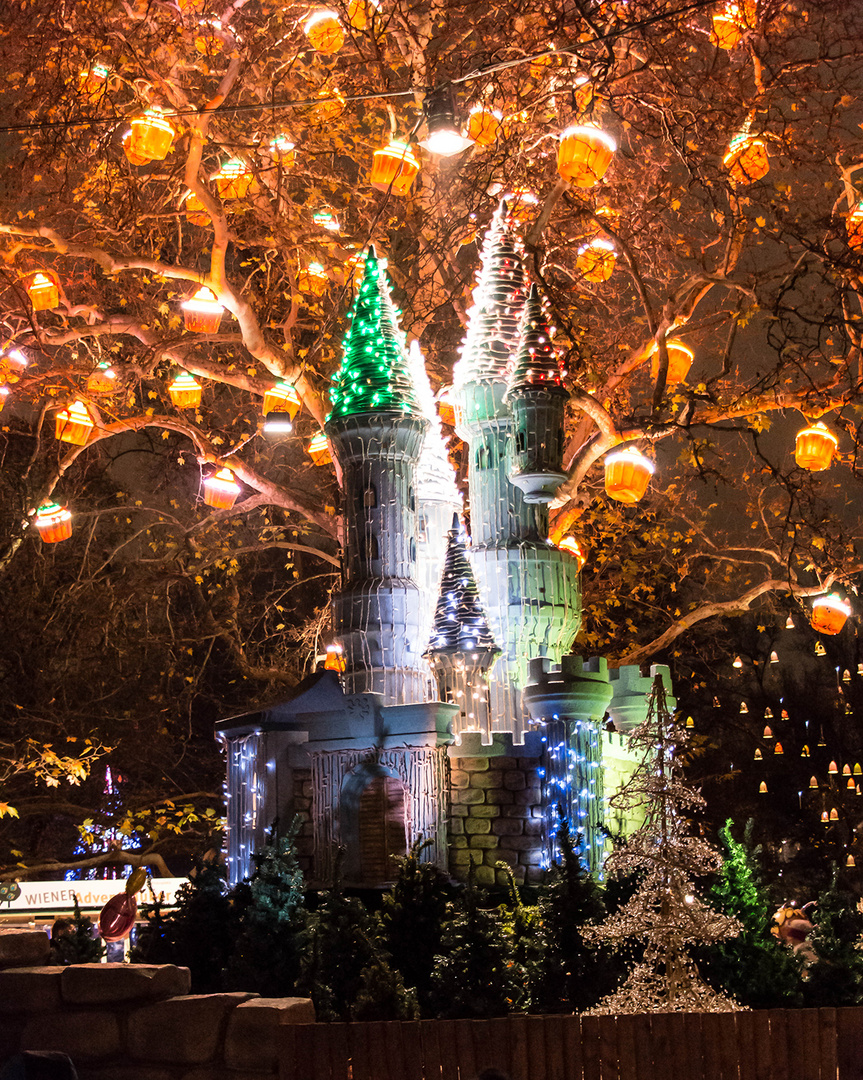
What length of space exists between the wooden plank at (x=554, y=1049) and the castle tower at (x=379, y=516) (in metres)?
8.66

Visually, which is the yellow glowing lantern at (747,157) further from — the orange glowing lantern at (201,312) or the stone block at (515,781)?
the stone block at (515,781)

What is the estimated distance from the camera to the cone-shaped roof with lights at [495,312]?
647 inches

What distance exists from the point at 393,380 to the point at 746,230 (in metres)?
5.80

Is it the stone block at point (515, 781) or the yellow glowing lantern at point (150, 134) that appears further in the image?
the yellow glowing lantern at point (150, 134)

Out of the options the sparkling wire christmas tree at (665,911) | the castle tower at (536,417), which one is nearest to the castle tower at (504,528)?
the castle tower at (536,417)

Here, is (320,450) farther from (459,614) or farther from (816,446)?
(816,446)

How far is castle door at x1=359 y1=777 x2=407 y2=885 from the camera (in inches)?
567

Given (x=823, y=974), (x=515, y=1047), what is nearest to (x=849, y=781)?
(x=823, y=974)

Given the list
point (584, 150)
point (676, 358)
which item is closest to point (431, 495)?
point (676, 358)

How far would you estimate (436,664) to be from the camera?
48.9ft

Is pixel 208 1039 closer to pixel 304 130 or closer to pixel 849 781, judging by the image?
pixel 304 130

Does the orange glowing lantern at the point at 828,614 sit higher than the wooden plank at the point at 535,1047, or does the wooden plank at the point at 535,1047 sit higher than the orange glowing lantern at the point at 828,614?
the orange glowing lantern at the point at 828,614

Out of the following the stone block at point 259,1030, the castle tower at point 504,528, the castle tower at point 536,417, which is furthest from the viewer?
the castle tower at point 536,417

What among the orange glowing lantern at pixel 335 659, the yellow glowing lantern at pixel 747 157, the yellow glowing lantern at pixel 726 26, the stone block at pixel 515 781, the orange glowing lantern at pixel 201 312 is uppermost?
the yellow glowing lantern at pixel 726 26
